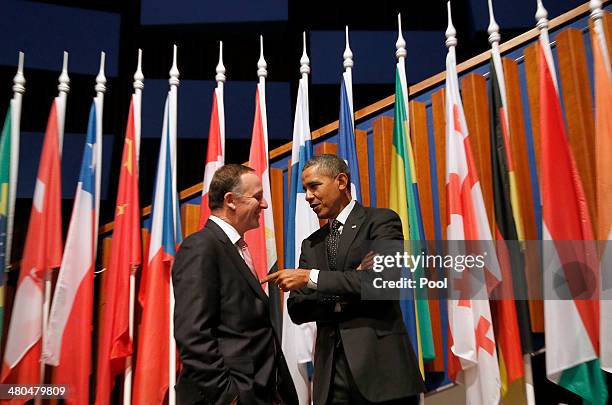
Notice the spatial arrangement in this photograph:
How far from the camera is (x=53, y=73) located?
16.2 ft

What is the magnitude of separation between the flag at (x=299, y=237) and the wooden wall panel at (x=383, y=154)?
396mm

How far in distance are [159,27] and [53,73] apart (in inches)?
39.9

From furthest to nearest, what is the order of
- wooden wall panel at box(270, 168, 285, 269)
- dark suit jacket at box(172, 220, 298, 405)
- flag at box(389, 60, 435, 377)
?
wooden wall panel at box(270, 168, 285, 269) < flag at box(389, 60, 435, 377) < dark suit jacket at box(172, 220, 298, 405)

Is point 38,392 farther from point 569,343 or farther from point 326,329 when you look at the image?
point 569,343

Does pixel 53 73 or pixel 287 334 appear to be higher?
pixel 53 73

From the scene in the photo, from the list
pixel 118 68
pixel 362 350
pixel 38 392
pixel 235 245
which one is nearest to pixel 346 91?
pixel 235 245

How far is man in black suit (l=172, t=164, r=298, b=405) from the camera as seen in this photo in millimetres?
1763

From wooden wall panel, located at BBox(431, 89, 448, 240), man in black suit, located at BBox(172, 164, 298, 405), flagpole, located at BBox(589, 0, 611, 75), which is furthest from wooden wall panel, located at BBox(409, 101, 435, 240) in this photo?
man in black suit, located at BBox(172, 164, 298, 405)

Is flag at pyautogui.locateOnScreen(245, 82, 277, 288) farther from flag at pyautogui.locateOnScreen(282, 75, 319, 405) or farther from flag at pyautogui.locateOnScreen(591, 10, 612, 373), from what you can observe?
flag at pyautogui.locateOnScreen(591, 10, 612, 373)

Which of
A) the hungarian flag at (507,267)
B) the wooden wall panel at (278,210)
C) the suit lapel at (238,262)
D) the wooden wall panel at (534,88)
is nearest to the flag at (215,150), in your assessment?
the wooden wall panel at (278,210)

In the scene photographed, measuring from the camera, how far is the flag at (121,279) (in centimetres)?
307

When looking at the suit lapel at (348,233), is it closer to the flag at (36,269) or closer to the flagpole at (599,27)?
the flagpole at (599,27)

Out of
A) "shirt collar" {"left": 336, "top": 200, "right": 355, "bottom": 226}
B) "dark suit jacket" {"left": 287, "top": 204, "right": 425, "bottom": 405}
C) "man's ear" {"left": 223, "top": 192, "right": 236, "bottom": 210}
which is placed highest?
"man's ear" {"left": 223, "top": 192, "right": 236, "bottom": 210}

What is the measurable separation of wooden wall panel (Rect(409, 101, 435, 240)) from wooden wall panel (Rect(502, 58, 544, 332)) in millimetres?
478
